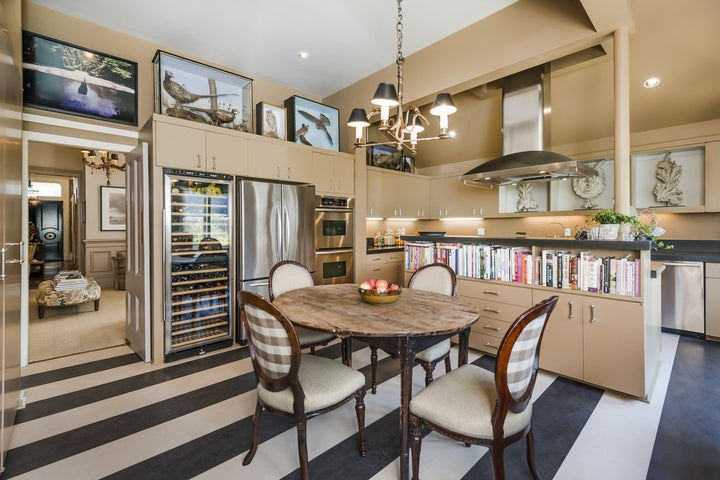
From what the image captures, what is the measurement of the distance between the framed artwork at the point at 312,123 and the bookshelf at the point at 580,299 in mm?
2506

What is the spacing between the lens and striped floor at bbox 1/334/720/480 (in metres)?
1.70

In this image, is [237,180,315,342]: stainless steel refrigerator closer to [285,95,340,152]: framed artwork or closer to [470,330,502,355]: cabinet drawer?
[285,95,340,152]: framed artwork

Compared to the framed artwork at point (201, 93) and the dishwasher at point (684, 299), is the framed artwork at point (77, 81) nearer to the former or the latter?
the framed artwork at point (201, 93)

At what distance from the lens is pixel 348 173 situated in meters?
4.62

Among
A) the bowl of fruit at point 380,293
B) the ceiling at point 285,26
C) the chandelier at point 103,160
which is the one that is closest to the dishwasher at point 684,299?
the ceiling at point 285,26

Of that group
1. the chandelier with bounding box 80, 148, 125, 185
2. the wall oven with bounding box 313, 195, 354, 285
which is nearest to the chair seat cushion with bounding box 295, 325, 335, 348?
the wall oven with bounding box 313, 195, 354, 285

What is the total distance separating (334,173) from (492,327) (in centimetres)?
273

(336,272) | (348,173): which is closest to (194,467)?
(336,272)

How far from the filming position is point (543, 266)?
9.02 ft

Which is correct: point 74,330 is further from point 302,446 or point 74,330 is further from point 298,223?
point 302,446

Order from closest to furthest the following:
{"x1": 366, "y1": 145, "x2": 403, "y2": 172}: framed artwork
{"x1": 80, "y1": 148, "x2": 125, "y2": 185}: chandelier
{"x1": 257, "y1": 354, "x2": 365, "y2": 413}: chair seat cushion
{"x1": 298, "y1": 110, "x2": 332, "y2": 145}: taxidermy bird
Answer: {"x1": 257, "y1": 354, "x2": 365, "y2": 413}: chair seat cushion, {"x1": 298, "y1": 110, "x2": 332, "y2": 145}: taxidermy bird, {"x1": 80, "y1": 148, "x2": 125, "y2": 185}: chandelier, {"x1": 366, "y1": 145, "x2": 403, "y2": 172}: framed artwork

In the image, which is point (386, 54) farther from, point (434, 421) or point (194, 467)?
point (194, 467)

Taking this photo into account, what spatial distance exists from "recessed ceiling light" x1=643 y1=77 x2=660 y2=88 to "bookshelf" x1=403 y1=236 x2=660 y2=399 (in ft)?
8.46

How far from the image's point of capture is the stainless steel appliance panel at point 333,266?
4273 mm
